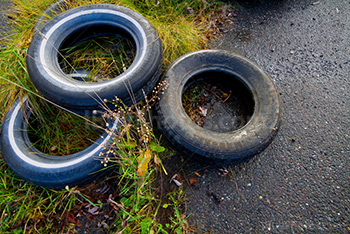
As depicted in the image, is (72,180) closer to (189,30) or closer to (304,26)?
(189,30)

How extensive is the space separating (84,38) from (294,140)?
2869 millimetres

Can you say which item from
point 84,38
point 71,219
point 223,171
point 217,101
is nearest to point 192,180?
point 223,171

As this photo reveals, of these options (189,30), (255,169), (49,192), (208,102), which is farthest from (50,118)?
(255,169)

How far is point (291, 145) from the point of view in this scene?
2.46 metres

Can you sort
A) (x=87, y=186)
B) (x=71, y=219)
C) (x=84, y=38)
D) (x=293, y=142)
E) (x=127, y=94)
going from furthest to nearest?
(x=84, y=38) < (x=293, y=142) < (x=87, y=186) < (x=71, y=219) < (x=127, y=94)

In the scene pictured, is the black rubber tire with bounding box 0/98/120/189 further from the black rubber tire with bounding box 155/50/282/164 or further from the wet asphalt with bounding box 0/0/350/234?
the wet asphalt with bounding box 0/0/350/234

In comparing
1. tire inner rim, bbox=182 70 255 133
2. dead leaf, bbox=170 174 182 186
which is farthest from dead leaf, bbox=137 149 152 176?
tire inner rim, bbox=182 70 255 133

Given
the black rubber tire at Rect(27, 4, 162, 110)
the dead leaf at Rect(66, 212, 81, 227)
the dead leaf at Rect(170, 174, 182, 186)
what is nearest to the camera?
the black rubber tire at Rect(27, 4, 162, 110)

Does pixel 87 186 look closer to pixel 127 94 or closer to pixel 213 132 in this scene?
pixel 127 94

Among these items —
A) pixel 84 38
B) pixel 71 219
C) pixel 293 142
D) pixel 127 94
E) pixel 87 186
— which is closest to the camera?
pixel 127 94

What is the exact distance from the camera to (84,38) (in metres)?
2.58

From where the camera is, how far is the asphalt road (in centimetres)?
A: 213

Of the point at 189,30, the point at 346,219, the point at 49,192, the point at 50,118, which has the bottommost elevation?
the point at 346,219

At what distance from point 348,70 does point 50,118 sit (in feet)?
13.2
